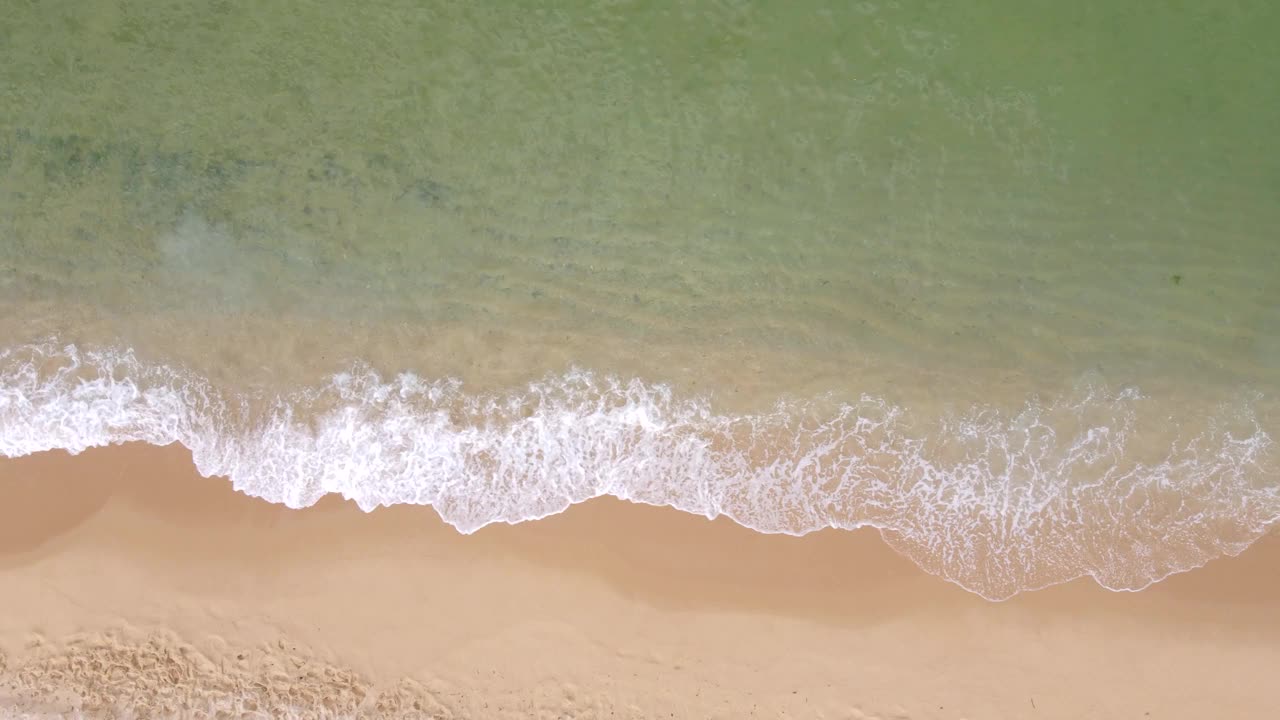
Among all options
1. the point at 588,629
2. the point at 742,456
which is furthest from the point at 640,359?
the point at 588,629

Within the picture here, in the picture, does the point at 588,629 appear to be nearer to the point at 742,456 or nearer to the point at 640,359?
the point at 742,456

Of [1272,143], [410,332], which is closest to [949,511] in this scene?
[1272,143]

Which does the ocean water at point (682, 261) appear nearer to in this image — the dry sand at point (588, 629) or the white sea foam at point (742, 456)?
the white sea foam at point (742, 456)

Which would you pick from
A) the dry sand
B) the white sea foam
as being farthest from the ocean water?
the dry sand

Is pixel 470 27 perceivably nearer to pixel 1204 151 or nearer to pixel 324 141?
pixel 324 141

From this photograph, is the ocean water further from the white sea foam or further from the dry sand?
the dry sand

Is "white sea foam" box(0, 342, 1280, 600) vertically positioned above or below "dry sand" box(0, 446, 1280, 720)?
above
